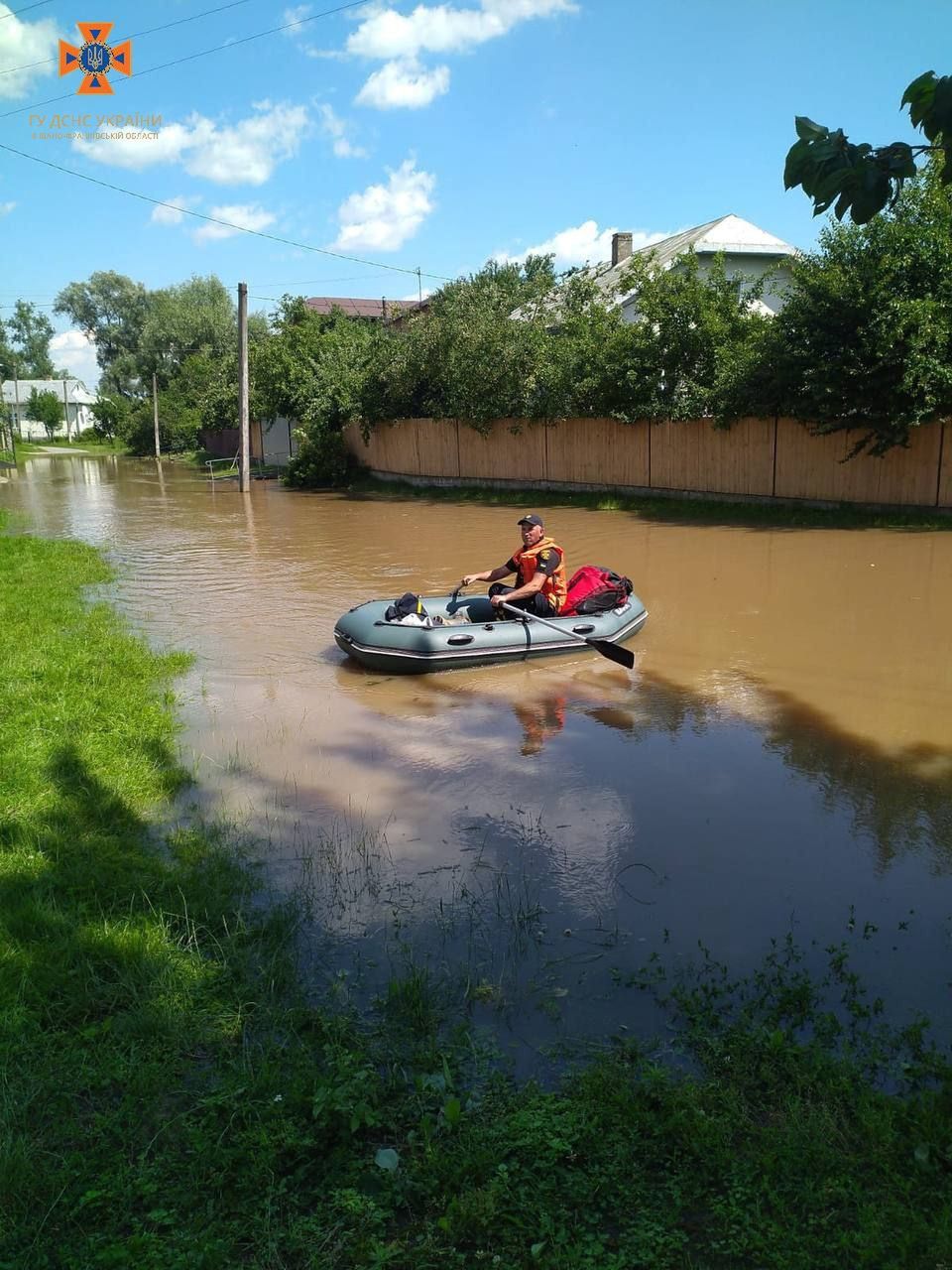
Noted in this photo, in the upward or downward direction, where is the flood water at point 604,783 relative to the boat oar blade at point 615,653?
downward

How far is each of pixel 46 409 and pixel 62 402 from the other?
8.68 m

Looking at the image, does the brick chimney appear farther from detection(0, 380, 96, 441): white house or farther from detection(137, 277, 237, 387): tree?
detection(0, 380, 96, 441): white house

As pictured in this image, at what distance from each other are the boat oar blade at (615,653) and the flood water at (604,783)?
7.0 inches

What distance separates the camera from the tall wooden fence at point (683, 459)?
16531mm

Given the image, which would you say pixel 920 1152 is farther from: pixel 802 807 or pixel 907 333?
pixel 907 333

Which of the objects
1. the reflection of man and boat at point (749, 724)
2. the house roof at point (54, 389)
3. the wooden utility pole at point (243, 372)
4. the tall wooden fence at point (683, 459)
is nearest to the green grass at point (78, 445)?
the house roof at point (54, 389)

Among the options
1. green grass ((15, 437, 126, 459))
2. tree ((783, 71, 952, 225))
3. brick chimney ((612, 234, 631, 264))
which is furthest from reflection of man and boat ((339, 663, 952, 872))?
green grass ((15, 437, 126, 459))

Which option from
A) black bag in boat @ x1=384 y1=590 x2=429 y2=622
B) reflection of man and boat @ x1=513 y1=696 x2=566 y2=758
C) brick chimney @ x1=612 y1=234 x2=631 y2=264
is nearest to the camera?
reflection of man and boat @ x1=513 y1=696 x2=566 y2=758

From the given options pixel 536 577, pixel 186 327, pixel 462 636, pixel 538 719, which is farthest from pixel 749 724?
pixel 186 327

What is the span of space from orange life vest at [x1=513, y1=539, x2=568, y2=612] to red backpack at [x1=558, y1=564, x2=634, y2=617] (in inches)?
4.1

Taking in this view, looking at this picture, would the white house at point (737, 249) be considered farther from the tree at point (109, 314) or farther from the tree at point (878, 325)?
the tree at point (109, 314)

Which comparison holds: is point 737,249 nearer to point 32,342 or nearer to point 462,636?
point 462,636

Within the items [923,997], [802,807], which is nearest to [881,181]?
[923,997]

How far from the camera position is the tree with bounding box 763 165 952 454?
14742 mm
